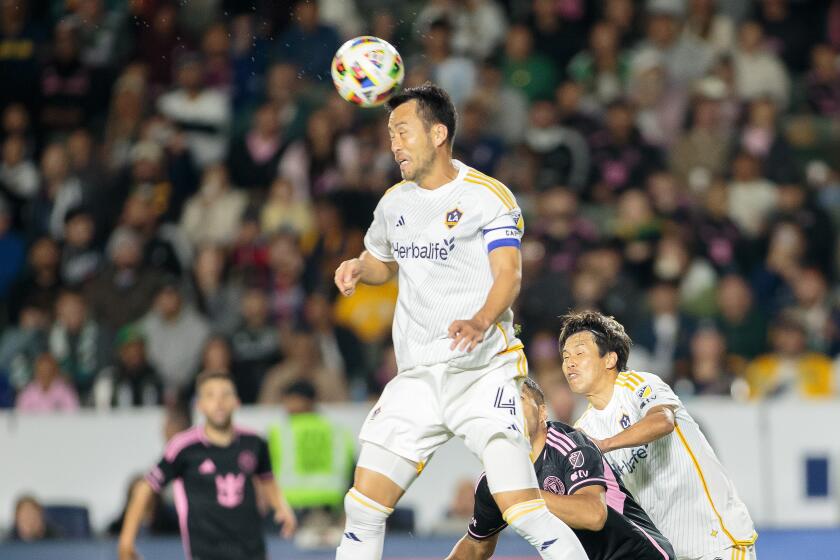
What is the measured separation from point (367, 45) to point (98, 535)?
6269mm

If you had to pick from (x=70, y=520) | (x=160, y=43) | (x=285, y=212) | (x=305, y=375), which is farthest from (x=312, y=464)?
(x=160, y=43)

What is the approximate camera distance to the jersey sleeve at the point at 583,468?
6254mm

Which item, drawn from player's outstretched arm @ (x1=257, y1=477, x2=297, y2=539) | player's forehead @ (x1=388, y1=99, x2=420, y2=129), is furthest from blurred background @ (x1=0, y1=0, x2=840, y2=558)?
player's forehead @ (x1=388, y1=99, x2=420, y2=129)

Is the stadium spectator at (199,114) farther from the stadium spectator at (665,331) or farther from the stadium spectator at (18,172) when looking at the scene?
the stadium spectator at (665,331)

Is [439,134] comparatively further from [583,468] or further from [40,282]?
[40,282]

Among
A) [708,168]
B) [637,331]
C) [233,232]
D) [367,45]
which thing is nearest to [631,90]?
[708,168]

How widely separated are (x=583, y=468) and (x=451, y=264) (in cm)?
102

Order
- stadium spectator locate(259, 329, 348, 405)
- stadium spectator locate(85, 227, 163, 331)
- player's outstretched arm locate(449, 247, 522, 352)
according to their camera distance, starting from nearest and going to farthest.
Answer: player's outstretched arm locate(449, 247, 522, 352) < stadium spectator locate(259, 329, 348, 405) < stadium spectator locate(85, 227, 163, 331)

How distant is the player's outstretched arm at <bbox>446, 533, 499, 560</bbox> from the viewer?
6727 millimetres

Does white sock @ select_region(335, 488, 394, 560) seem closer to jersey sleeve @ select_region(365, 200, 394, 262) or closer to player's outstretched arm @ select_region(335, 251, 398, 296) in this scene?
player's outstretched arm @ select_region(335, 251, 398, 296)

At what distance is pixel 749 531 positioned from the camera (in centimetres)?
686

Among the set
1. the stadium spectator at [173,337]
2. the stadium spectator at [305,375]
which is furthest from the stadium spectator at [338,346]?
the stadium spectator at [173,337]

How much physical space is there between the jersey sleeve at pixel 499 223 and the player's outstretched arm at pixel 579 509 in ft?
3.43

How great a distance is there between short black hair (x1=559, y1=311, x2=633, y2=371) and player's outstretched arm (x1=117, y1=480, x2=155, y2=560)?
9.45ft
